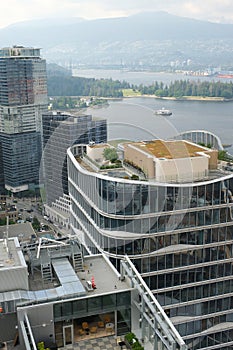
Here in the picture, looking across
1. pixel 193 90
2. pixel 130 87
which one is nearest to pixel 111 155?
pixel 193 90

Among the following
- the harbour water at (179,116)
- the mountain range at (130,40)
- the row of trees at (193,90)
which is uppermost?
the mountain range at (130,40)

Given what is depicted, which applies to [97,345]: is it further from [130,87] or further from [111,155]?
[130,87]

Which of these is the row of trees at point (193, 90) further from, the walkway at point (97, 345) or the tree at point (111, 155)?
the walkway at point (97, 345)

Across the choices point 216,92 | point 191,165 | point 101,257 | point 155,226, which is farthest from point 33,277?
point 216,92

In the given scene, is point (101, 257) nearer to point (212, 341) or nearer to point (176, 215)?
point (176, 215)

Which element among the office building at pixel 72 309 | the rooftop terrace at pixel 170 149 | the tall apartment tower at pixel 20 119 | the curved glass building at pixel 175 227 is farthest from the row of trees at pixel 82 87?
the office building at pixel 72 309
